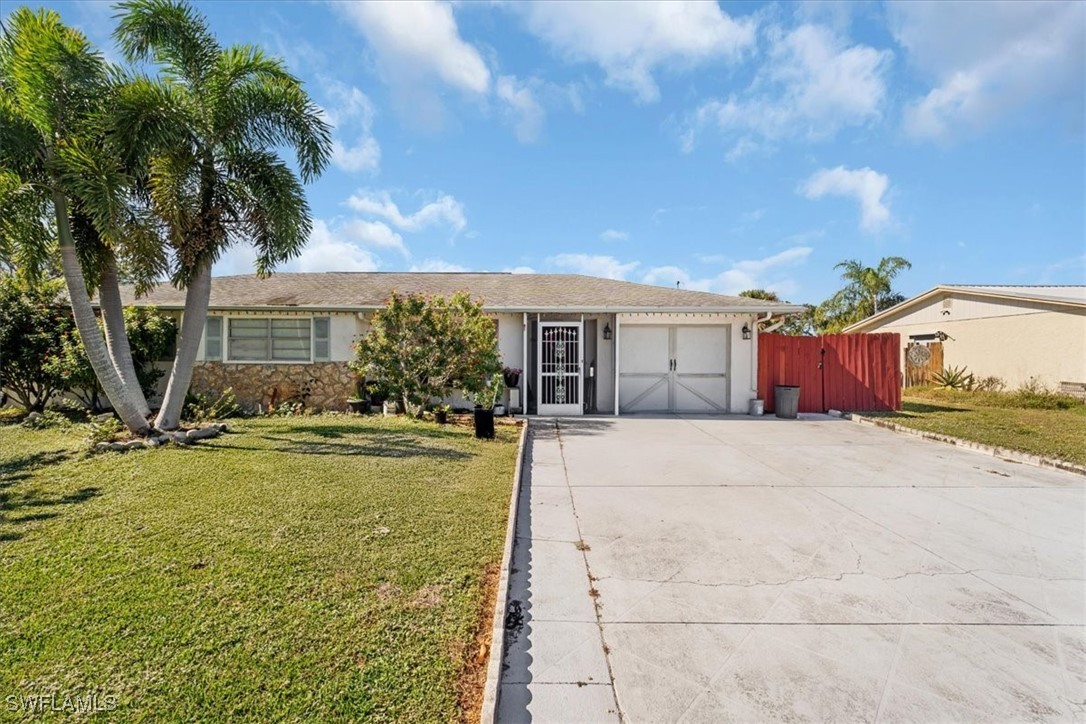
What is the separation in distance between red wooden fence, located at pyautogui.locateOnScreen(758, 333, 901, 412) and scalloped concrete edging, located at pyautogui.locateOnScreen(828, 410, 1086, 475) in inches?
Answer: 67.0

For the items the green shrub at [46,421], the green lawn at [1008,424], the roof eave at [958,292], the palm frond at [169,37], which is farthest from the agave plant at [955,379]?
the green shrub at [46,421]

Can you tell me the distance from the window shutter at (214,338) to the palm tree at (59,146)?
483 cm

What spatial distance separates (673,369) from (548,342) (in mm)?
3781

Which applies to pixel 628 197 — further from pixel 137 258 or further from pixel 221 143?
pixel 137 258

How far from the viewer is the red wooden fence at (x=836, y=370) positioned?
44.7ft

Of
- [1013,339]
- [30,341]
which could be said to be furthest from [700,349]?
[30,341]

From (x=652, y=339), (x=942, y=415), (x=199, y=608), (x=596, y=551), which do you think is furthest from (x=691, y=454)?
(x=942, y=415)

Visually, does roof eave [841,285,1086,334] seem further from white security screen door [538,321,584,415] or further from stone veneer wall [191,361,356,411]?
stone veneer wall [191,361,356,411]

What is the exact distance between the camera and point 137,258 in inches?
318

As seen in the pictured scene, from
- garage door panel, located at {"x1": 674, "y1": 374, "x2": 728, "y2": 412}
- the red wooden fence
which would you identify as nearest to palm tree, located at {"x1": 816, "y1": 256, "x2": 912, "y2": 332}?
the red wooden fence

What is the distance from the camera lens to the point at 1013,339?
54.7 feet

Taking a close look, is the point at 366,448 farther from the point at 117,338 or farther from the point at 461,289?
the point at 461,289

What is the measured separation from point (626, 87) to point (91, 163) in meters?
11.1

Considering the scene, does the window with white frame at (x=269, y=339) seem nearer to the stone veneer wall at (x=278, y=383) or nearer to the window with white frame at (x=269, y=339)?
the window with white frame at (x=269, y=339)
